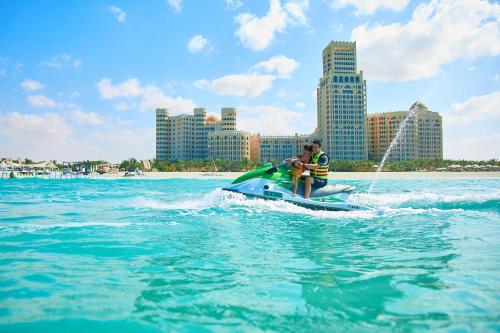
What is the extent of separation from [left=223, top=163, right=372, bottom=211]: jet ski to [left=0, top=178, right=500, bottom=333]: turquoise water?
271 centimetres

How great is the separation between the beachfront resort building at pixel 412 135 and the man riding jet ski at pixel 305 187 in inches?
4068

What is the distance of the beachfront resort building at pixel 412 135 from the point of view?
10869 cm

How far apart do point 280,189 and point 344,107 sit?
102 meters

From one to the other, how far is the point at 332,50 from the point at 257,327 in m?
118

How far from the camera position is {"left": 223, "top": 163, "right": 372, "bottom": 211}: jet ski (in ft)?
39.3

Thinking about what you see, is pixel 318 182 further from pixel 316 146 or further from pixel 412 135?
pixel 412 135

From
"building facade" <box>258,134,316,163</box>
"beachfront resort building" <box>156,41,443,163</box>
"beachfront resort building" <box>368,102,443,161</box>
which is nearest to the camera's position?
"beachfront resort building" <box>156,41,443,163</box>

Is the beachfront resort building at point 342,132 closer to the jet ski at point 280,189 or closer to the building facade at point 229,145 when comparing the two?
the building facade at point 229,145

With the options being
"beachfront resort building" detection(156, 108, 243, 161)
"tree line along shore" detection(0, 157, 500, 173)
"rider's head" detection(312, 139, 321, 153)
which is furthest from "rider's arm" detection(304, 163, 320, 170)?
"beachfront resort building" detection(156, 108, 243, 161)

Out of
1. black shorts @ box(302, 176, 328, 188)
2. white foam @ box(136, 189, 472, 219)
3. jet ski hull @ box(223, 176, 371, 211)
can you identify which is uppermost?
black shorts @ box(302, 176, 328, 188)

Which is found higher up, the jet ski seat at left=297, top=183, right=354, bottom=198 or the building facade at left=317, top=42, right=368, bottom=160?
the building facade at left=317, top=42, right=368, bottom=160

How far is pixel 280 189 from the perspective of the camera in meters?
12.4

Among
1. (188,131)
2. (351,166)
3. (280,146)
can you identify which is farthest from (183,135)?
(351,166)

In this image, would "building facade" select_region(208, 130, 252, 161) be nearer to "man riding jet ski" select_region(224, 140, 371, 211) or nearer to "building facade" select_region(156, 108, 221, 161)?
"building facade" select_region(156, 108, 221, 161)
